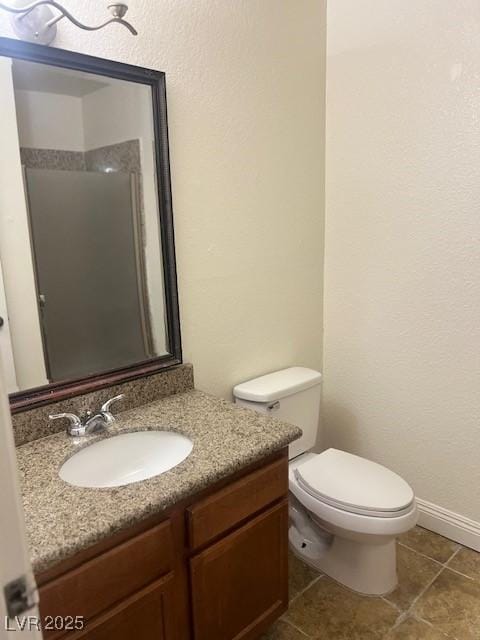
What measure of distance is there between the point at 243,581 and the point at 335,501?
1.60 feet

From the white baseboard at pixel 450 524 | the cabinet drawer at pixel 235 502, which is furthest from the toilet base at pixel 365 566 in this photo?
the cabinet drawer at pixel 235 502

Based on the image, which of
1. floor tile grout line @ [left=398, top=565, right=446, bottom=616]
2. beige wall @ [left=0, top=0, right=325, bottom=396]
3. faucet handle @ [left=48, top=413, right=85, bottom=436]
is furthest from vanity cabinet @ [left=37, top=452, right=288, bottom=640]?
beige wall @ [left=0, top=0, right=325, bottom=396]

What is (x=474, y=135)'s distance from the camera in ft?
5.99

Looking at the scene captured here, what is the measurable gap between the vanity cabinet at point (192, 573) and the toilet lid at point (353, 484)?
32 centimetres

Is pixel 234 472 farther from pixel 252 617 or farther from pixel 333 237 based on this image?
pixel 333 237

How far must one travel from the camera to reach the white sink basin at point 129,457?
140 cm

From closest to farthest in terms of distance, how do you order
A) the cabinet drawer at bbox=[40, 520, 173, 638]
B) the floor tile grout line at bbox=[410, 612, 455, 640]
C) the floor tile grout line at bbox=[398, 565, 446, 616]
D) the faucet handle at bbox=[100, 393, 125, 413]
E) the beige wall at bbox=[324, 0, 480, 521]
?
the cabinet drawer at bbox=[40, 520, 173, 638] < the faucet handle at bbox=[100, 393, 125, 413] < the floor tile grout line at bbox=[410, 612, 455, 640] < the floor tile grout line at bbox=[398, 565, 446, 616] < the beige wall at bbox=[324, 0, 480, 521]

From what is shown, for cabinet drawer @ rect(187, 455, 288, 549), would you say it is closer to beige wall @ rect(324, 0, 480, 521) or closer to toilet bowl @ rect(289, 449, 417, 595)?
toilet bowl @ rect(289, 449, 417, 595)

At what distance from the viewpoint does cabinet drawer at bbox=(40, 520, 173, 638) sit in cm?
99

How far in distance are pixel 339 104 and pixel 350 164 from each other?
28 cm

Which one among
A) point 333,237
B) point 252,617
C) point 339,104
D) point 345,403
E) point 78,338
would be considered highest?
point 339,104

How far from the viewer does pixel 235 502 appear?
52.5 inches

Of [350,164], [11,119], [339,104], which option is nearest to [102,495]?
[11,119]

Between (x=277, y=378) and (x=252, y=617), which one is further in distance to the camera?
(x=277, y=378)
